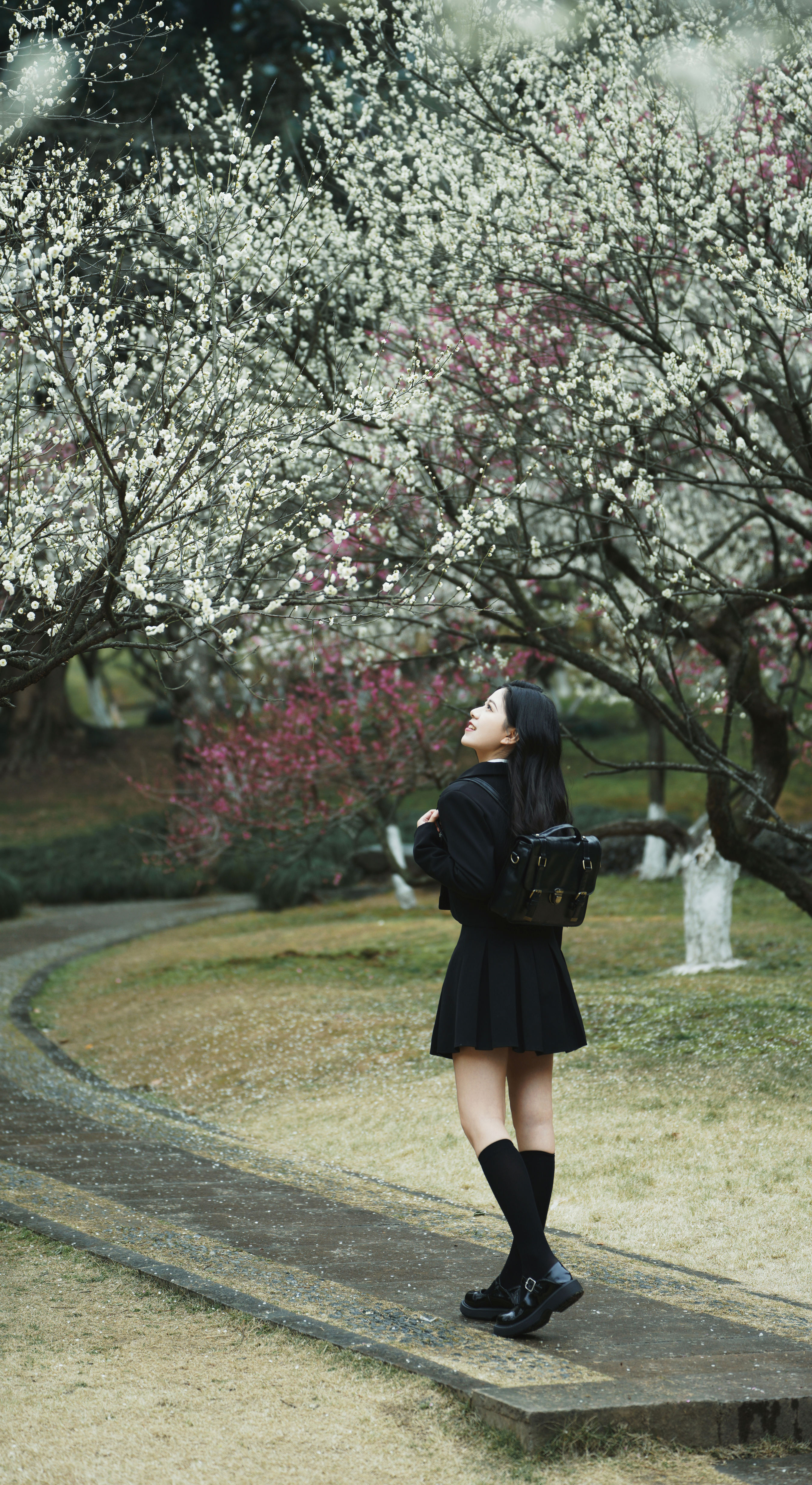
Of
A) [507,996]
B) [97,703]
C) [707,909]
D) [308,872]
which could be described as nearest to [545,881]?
[507,996]

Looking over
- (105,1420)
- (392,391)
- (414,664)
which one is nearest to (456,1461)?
(105,1420)

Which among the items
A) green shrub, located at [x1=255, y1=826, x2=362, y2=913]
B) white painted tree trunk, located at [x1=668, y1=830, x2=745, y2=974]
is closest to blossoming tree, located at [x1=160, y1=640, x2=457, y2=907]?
green shrub, located at [x1=255, y1=826, x2=362, y2=913]

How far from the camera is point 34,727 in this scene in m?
34.3

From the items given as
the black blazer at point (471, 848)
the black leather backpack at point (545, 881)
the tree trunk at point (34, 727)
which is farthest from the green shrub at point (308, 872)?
the tree trunk at point (34, 727)

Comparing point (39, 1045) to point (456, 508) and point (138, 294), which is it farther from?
point (138, 294)

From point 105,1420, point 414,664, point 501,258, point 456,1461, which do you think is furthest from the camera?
point 414,664

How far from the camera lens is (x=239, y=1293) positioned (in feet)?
14.3

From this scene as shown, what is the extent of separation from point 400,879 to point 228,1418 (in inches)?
576

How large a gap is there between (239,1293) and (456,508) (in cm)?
544

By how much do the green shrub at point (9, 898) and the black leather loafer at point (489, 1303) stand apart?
16747mm

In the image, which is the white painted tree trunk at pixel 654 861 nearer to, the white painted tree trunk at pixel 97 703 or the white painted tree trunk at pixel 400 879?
the white painted tree trunk at pixel 400 879

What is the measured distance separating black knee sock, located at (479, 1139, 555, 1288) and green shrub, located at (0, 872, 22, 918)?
55.5 feet

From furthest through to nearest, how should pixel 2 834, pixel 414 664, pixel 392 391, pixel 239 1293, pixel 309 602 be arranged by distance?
pixel 2 834, pixel 414 664, pixel 392 391, pixel 309 602, pixel 239 1293

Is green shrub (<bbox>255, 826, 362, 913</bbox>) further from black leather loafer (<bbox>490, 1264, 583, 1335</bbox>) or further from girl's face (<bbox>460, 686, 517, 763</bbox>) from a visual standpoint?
black leather loafer (<bbox>490, 1264, 583, 1335</bbox>)
